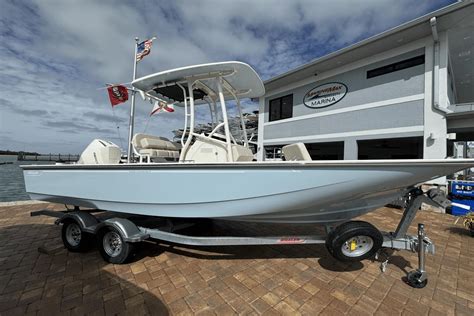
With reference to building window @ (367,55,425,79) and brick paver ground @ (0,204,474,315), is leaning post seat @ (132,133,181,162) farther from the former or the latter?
building window @ (367,55,425,79)

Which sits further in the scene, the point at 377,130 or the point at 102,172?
the point at 377,130

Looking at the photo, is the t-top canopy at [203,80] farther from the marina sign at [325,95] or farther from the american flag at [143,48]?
the marina sign at [325,95]

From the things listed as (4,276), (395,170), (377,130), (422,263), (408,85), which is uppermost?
(408,85)

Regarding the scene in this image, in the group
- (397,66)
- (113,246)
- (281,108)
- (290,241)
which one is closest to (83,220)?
(113,246)

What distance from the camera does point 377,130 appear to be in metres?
7.36

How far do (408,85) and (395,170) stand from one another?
21.6 feet

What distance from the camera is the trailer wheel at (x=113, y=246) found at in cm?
279

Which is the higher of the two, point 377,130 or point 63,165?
point 377,130

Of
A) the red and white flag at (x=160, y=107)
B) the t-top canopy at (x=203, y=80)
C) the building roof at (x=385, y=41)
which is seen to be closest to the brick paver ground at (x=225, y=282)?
the red and white flag at (x=160, y=107)

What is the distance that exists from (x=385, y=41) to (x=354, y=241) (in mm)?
7197

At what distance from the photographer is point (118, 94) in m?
4.80

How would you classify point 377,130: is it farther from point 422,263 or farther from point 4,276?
point 4,276

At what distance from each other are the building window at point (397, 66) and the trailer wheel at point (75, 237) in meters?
9.36

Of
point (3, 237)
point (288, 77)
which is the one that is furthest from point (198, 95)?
point (288, 77)
